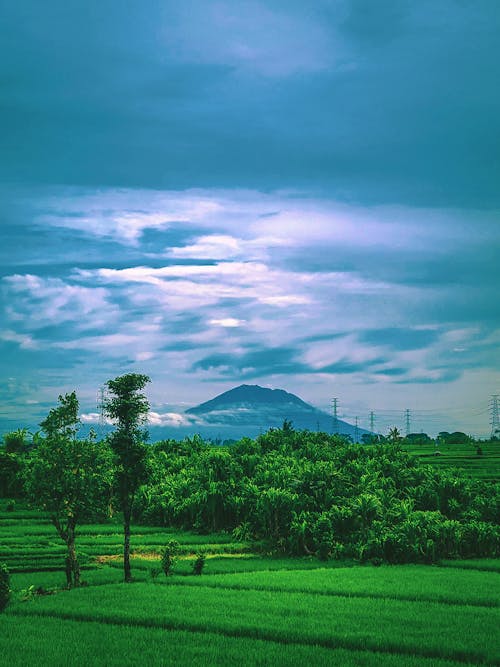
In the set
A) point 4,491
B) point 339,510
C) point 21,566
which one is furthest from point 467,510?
point 4,491

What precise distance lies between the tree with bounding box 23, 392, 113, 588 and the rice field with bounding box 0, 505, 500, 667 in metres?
3.05

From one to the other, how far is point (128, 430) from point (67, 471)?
2.73 m

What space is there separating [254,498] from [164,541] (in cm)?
629

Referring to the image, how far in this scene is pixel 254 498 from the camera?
4631cm

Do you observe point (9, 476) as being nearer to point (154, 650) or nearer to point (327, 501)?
point (327, 501)

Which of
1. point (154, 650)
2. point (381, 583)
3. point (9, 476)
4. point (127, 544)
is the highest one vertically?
point (9, 476)

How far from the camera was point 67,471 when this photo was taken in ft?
89.2

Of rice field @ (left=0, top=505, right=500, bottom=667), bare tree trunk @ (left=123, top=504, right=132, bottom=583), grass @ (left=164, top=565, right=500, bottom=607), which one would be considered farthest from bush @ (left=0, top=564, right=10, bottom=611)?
grass @ (left=164, top=565, right=500, bottom=607)

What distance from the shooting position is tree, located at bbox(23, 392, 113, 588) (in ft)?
89.0

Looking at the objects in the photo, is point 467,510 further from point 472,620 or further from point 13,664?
point 13,664

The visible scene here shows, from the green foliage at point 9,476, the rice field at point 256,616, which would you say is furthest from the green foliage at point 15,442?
the rice field at point 256,616

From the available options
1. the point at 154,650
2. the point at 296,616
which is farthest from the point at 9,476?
the point at 154,650

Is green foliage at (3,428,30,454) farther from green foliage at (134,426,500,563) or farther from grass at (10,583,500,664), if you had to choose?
grass at (10,583,500,664)

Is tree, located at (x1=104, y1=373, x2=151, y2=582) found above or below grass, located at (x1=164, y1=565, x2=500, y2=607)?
above
